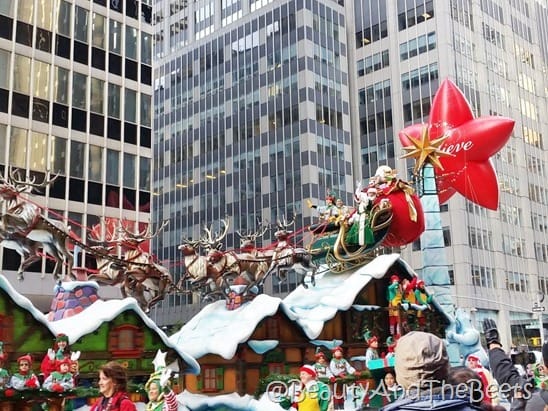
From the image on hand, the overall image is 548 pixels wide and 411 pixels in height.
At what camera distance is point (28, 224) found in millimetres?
13734

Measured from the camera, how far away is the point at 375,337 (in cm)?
1802

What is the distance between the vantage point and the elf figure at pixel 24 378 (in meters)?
12.1

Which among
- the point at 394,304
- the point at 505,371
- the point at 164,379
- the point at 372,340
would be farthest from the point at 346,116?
the point at 505,371

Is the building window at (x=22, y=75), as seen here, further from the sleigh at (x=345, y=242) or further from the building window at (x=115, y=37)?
the sleigh at (x=345, y=242)

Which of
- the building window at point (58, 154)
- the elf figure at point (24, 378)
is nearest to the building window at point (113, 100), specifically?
the building window at point (58, 154)

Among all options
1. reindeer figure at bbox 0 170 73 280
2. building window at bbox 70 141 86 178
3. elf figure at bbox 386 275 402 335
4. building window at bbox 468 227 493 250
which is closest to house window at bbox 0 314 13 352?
reindeer figure at bbox 0 170 73 280

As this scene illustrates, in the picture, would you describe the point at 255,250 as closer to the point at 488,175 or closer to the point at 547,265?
the point at 488,175

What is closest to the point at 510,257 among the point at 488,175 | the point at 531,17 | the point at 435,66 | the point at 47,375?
the point at 435,66

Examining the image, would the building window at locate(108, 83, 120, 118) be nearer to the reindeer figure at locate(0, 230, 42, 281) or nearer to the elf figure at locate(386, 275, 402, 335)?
the elf figure at locate(386, 275, 402, 335)

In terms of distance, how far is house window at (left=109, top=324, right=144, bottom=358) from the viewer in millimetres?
14398

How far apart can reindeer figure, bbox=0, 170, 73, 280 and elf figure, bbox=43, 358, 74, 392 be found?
2.55m

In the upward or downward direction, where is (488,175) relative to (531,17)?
downward

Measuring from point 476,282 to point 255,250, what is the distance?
39328 mm

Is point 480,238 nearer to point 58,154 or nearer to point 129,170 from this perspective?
point 129,170
